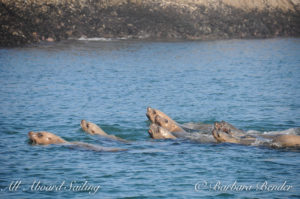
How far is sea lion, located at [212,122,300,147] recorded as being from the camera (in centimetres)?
1712

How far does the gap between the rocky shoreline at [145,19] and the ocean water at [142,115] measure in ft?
19.6

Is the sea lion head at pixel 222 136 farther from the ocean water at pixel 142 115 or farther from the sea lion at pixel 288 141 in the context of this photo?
the sea lion at pixel 288 141

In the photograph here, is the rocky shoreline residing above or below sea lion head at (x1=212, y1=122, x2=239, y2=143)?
above

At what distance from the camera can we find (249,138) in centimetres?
1844

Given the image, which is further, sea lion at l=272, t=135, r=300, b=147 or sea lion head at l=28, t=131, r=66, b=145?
sea lion head at l=28, t=131, r=66, b=145

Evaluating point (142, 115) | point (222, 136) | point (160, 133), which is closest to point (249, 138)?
point (222, 136)

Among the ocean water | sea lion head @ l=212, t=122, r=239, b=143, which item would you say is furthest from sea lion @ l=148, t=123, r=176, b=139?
sea lion head @ l=212, t=122, r=239, b=143

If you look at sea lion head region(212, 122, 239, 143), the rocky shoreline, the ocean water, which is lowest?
the ocean water

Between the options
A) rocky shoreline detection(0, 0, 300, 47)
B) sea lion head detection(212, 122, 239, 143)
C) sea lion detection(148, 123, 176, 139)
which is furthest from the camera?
rocky shoreline detection(0, 0, 300, 47)

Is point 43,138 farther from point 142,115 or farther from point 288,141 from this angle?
point 288,141

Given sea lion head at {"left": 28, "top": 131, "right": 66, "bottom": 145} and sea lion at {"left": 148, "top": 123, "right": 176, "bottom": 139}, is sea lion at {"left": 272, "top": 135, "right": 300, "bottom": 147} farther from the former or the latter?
sea lion head at {"left": 28, "top": 131, "right": 66, "bottom": 145}

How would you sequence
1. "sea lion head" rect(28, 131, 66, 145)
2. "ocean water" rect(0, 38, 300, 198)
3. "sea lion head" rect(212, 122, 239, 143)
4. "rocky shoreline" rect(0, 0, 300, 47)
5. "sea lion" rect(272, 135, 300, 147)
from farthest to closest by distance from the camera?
"rocky shoreline" rect(0, 0, 300, 47) → "sea lion head" rect(28, 131, 66, 145) → "sea lion head" rect(212, 122, 239, 143) → "sea lion" rect(272, 135, 300, 147) → "ocean water" rect(0, 38, 300, 198)

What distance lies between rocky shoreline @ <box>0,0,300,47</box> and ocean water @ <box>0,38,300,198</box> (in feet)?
19.6

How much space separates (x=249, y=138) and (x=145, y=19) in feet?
162
